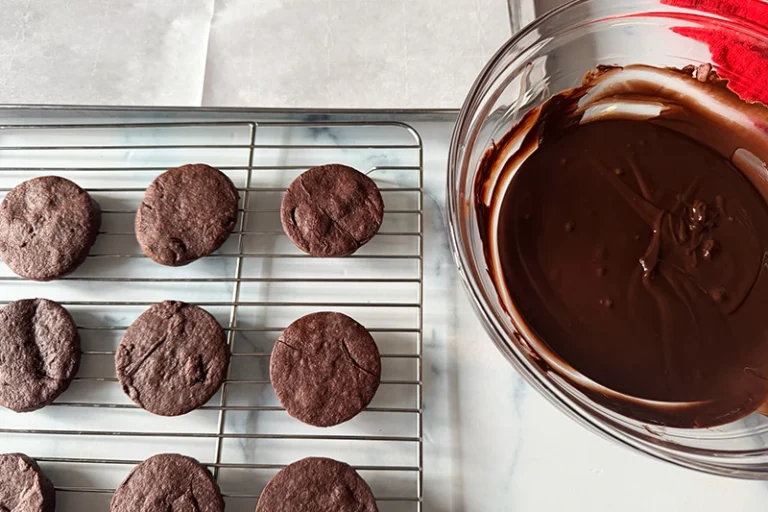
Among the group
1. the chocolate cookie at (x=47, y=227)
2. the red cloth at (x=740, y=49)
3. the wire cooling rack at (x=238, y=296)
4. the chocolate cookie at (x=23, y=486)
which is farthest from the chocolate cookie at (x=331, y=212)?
the red cloth at (x=740, y=49)

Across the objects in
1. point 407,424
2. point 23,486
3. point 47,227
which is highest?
point 47,227

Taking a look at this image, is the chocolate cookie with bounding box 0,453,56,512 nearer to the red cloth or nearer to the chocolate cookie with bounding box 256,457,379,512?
the chocolate cookie with bounding box 256,457,379,512

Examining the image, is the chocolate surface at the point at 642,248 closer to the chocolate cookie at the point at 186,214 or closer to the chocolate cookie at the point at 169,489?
the chocolate cookie at the point at 186,214

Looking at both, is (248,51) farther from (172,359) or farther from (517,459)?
(517,459)

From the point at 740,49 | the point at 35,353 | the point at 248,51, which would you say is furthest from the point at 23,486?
the point at 740,49

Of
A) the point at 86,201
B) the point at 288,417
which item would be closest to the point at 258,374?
the point at 288,417

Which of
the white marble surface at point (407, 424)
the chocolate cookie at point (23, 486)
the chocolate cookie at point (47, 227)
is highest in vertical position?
the chocolate cookie at point (47, 227)
